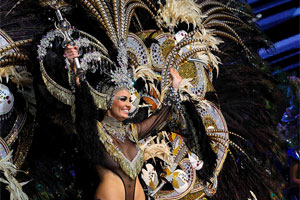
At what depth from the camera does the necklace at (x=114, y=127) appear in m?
2.71

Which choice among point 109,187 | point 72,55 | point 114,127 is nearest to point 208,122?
point 114,127

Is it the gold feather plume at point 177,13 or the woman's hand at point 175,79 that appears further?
the gold feather plume at point 177,13

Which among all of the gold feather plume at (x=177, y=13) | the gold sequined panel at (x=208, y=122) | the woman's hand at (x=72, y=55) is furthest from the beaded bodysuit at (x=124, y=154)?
the gold feather plume at (x=177, y=13)

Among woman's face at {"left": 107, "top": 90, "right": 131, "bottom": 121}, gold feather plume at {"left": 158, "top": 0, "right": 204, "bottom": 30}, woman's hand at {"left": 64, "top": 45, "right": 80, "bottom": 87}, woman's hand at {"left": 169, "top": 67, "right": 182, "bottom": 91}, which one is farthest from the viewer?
gold feather plume at {"left": 158, "top": 0, "right": 204, "bottom": 30}

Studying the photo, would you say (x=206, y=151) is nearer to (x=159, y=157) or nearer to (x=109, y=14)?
(x=159, y=157)

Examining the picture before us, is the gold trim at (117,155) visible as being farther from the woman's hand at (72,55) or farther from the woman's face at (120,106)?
the woman's hand at (72,55)

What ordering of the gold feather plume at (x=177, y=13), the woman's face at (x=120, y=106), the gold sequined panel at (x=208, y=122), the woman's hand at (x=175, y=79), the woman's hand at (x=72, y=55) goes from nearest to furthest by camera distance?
1. the woman's hand at (x=72, y=55)
2. the woman's face at (x=120, y=106)
3. the woman's hand at (x=175, y=79)
4. the gold feather plume at (x=177, y=13)
5. the gold sequined panel at (x=208, y=122)

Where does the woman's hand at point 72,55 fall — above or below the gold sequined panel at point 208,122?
above

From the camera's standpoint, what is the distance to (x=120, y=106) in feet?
8.85

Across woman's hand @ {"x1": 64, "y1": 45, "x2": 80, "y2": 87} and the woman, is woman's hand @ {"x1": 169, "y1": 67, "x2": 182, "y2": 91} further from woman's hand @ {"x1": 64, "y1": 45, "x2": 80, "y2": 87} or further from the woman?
woman's hand @ {"x1": 64, "y1": 45, "x2": 80, "y2": 87}

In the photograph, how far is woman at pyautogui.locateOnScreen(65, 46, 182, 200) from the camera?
Result: 100 inches

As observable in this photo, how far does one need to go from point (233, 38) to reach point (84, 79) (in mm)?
1342

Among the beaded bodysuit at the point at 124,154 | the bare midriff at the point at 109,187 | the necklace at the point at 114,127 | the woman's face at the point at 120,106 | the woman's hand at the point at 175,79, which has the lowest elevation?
the bare midriff at the point at 109,187

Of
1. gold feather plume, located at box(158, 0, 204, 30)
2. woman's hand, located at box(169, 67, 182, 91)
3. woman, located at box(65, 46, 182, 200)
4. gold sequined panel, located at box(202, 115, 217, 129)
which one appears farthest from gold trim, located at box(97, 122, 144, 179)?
gold feather plume, located at box(158, 0, 204, 30)
